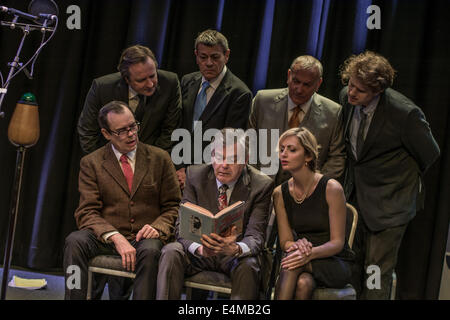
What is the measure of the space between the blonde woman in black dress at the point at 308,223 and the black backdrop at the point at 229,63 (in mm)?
1118

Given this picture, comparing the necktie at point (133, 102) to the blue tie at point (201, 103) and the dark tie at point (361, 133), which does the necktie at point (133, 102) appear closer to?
the blue tie at point (201, 103)

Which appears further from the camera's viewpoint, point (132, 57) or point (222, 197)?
point (132, 57)

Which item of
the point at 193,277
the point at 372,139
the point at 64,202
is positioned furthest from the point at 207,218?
the point at 64,202

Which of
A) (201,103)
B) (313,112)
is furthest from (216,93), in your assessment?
(313,112)

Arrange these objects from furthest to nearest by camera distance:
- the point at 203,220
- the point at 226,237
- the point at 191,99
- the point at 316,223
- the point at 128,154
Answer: the point at 191,99 → the point at 128,154 → the point at 316,223 → the point at 226,237 → the point at 203,220

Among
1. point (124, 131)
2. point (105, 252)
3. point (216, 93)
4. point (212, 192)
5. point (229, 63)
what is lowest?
point (105, 252)

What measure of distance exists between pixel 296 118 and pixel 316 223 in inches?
31.9

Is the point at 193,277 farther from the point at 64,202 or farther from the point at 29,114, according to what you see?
the point at 64,202

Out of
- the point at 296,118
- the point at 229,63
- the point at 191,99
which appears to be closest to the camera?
the point at 296,118

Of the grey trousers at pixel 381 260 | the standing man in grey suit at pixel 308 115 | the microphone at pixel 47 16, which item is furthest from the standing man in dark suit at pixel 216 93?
the grey trousers at pixel 381 260

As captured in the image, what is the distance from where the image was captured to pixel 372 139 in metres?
3.62

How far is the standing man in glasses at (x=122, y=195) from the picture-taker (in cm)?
336

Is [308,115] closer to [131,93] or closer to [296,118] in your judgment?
[296,118]

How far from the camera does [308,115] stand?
369cm
